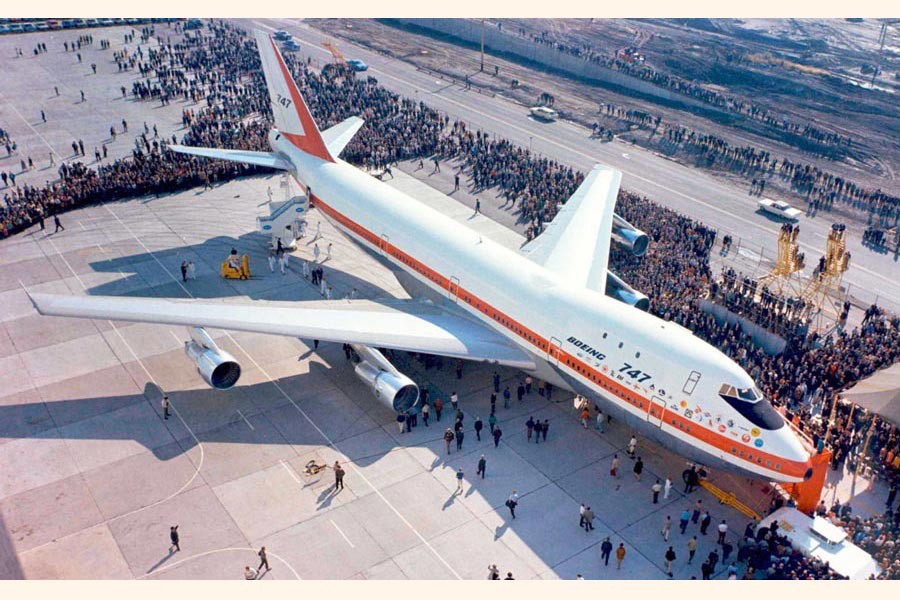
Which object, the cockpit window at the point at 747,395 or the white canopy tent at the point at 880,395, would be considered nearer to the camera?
the cockpit window at the point at 747,395

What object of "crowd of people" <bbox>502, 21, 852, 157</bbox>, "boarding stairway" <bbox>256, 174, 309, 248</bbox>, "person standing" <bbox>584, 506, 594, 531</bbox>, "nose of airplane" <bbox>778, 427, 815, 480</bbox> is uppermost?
"crowd of people" <bbox>502, 21, 852, 157</bbox>

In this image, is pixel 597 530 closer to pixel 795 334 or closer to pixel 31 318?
pixel 795 334

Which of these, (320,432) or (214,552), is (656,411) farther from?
(214,552)

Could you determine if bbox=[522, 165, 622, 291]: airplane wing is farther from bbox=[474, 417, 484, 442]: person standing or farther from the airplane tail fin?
the airplane tail fin

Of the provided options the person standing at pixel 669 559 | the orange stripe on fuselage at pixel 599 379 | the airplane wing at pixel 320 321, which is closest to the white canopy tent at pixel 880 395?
the orange stripe on fuselage at pixel 599 379

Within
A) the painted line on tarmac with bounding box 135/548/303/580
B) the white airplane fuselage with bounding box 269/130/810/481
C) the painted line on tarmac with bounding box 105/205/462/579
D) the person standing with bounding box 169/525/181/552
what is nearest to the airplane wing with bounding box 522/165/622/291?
the white airplane fuselage with bounding box 269/130/810/481

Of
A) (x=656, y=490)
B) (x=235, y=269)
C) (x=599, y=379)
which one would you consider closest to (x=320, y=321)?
(x=599, y=379)

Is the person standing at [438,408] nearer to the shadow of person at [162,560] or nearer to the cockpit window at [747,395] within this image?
the shadow of person at [162,560]
